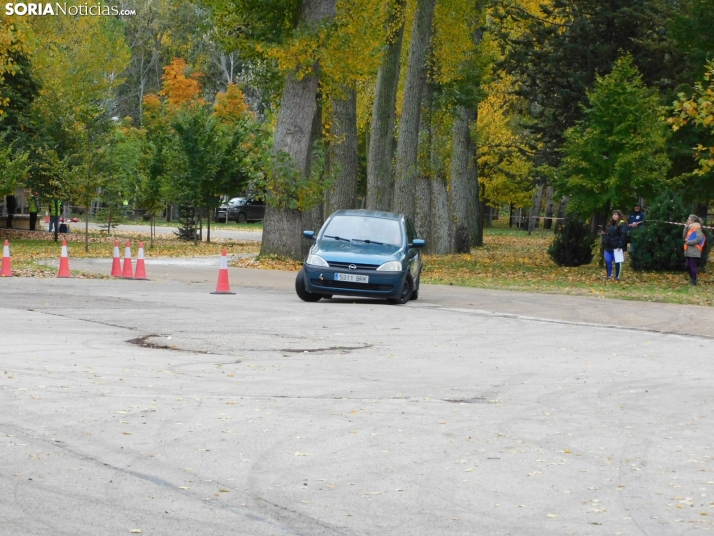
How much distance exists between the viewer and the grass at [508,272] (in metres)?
28.5

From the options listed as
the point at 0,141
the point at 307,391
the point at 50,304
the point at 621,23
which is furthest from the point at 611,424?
the point at 0,141

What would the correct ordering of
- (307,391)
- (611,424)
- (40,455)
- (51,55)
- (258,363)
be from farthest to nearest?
(51,55) → (258,363) → (307,391) → (611,424) → (40,455)

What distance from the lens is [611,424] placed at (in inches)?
412

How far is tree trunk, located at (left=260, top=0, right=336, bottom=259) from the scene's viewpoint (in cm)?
3341

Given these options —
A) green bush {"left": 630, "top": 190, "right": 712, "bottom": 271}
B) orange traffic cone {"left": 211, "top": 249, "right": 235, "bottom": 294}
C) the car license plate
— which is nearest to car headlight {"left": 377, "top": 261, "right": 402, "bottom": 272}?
the car license plate

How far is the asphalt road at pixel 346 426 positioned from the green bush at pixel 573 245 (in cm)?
2169

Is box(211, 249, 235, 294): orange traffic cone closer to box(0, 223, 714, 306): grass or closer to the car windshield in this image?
the car windshield

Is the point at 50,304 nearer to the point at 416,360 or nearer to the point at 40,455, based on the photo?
the point at 416,360

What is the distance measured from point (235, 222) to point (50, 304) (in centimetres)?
7321

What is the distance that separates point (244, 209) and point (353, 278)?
70805mm

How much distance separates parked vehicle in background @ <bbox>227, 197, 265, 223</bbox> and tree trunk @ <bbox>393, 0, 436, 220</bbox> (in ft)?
165

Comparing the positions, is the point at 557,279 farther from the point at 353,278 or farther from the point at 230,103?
the point at 230,103

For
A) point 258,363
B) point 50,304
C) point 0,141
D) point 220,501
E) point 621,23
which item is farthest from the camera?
point 0,141

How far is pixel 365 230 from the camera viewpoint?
76.1 ft
